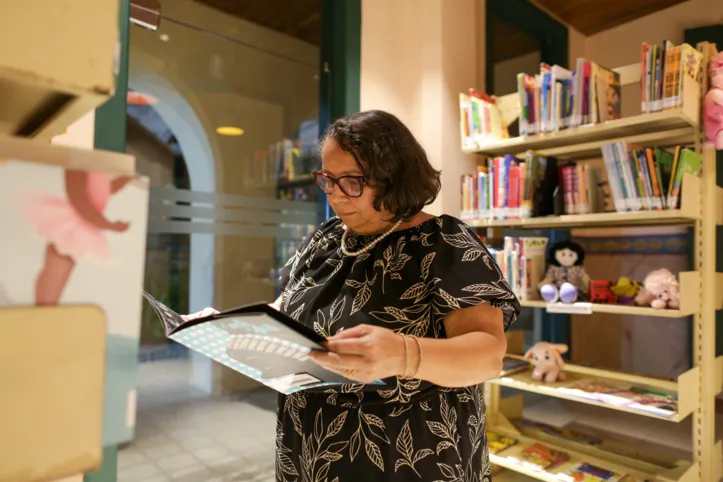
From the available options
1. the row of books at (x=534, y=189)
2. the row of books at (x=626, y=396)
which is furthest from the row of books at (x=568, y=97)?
the row of books at (x=626, y=396)

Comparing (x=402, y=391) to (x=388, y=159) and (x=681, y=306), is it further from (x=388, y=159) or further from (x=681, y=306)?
(x=681, y=306)

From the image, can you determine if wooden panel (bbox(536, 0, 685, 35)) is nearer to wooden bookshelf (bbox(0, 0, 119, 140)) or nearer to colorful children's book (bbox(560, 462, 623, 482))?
colorful children's book (bbox(560, 462, 623, 482))

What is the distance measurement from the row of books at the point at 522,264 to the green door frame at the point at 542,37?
1.09 metres

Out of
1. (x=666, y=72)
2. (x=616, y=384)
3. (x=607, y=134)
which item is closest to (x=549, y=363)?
(x=616, y=384)

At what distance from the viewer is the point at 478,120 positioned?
8.41ft

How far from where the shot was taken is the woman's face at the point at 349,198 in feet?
3.45

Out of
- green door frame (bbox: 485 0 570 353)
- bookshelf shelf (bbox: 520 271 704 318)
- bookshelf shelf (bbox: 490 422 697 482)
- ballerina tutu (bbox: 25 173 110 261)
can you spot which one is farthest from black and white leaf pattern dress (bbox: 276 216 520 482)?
green door frame (bbox: 485 0 570 353)

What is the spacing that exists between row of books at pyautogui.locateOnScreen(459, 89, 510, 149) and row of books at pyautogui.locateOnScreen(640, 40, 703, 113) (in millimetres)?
730

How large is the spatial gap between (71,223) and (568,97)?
7.39 ft

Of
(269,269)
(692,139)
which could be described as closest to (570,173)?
(692,139)

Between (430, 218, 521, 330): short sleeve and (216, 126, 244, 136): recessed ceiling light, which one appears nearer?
(430, 218, 521, 330): short sleeve

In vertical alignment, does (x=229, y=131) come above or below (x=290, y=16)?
below

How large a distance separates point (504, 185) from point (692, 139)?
0.76 m

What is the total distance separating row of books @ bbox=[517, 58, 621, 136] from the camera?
A: 6.99ft
